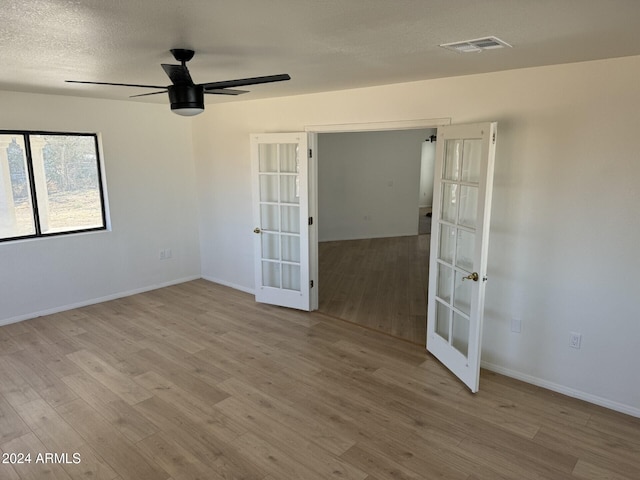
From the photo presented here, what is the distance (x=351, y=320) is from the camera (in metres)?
4.73

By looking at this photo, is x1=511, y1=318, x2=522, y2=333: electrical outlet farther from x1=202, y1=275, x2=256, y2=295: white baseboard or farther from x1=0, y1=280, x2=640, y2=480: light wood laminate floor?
x1=202, y1=275, x2=256, y2=295: white baseboard

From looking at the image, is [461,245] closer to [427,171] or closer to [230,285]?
[230,285]

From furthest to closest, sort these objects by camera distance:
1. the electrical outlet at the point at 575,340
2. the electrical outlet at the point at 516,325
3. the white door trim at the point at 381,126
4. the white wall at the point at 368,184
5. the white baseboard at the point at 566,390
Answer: the white wall at the point at 368,184
the white door trim at the point at 381,126
the electrical outlet at the point at 516,325
the electrical outlet at the point at 575,340
the white baseboard at the point at 566,390

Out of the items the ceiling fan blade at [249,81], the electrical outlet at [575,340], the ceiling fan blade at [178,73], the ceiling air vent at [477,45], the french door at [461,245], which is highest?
the ceiling air vent at [477,45]

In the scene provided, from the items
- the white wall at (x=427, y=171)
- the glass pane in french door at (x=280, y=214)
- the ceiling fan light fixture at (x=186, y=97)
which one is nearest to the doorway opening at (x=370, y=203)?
the glass pane in french door at (x=280, y=214)

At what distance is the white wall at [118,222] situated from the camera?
15.3 ft

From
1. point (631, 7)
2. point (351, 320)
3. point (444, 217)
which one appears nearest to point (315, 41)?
point (631, 7)

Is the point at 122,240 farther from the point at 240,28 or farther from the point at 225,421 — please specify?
the point at 240,28

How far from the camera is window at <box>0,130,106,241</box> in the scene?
4547 millimetres

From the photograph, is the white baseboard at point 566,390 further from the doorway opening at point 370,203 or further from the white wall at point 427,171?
the white wall at point 427,171

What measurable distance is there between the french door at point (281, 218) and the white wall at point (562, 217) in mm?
1406

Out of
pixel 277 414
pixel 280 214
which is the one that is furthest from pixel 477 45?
pixel 280 214

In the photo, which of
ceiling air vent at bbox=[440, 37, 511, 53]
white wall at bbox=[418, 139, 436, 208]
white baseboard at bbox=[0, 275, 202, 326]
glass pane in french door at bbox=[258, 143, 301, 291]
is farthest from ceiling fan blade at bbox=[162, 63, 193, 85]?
white wall at bbox=[418, 139, 436, 208]

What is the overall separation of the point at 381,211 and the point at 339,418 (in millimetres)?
6675
